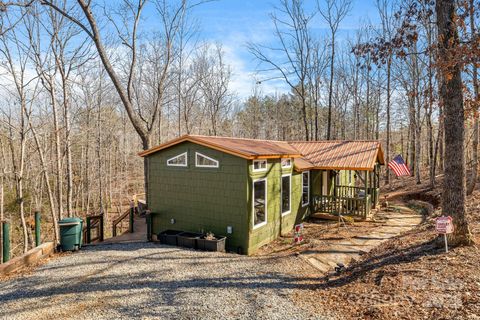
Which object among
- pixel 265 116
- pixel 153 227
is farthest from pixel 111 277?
pixel 265 116

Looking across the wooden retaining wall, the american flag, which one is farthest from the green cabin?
the wooden retaining wall

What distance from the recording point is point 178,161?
958 cm

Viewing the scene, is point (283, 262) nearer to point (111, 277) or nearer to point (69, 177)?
point (111, 277)

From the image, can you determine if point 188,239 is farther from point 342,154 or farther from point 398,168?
point 398,168

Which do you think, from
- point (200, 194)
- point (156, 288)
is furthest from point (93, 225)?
point (156, 288)

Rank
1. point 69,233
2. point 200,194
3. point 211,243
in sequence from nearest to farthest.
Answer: point 69,233
point 211,243
point 200,194

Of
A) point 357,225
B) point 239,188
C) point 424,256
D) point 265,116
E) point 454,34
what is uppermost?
point 265,116

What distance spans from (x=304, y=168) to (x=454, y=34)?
21.9ft

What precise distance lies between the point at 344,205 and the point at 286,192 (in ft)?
10.7

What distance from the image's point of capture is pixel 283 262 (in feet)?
22.1

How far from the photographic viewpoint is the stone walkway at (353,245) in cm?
691

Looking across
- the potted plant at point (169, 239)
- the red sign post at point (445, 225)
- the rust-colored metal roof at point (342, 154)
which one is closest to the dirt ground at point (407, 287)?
the red sign post at point (445, 225)

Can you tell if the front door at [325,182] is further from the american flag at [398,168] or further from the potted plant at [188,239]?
the potted plant at [188,239]

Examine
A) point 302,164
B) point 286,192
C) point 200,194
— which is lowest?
point 286,192
